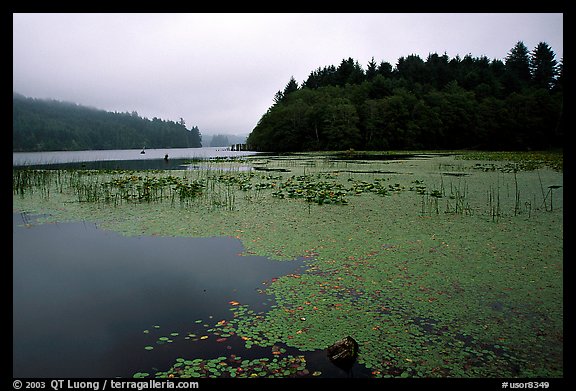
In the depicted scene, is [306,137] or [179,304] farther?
[306,137]

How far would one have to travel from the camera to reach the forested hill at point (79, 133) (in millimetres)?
67188

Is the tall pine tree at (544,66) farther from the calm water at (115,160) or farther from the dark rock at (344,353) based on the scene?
the dark rock at (344,353)

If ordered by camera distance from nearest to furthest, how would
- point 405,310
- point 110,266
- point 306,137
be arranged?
point 405,310 → point 110,266 → point 306,137

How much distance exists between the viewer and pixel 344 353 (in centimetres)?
239

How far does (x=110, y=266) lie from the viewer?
4426mm

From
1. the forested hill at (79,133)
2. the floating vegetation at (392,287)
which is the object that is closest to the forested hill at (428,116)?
the floating vegetation at (392,287)

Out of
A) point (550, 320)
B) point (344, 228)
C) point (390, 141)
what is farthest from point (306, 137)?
point (550, 320)

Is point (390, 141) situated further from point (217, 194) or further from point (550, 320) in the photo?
point (550, 320)

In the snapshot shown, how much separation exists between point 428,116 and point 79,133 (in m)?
72.3

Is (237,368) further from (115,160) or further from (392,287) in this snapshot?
(115,160)

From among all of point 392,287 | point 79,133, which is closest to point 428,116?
point 392,287

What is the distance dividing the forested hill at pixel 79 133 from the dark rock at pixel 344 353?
57.5m
